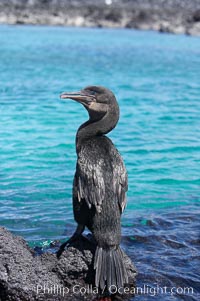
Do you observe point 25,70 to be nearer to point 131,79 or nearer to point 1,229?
point 131,79

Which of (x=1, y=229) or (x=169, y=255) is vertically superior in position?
(x=1, y=229)

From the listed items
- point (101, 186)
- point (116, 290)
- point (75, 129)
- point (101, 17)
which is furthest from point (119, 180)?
point (101, 17)

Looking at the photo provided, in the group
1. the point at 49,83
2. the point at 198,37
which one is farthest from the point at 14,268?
the point at 198,37

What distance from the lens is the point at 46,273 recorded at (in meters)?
4.82

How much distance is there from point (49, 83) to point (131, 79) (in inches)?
119

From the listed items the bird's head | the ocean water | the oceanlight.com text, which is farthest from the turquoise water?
the bird's head

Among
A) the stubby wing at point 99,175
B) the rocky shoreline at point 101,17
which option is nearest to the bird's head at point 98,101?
the stubby wing at point 99,175

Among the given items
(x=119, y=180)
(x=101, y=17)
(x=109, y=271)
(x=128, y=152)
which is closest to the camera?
(x=109, y=271)

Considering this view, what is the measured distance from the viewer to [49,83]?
730 inches

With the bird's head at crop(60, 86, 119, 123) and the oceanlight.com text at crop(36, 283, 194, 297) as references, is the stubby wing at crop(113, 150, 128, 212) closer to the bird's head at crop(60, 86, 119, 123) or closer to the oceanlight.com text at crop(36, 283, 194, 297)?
the bird's head at crop(60, 86, 119, 123)

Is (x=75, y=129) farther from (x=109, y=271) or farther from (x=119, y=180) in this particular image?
(x=109, y=271)

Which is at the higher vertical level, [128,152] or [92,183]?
[92,183]

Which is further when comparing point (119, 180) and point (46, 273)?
point (119, 180)

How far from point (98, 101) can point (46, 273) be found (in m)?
1.51
